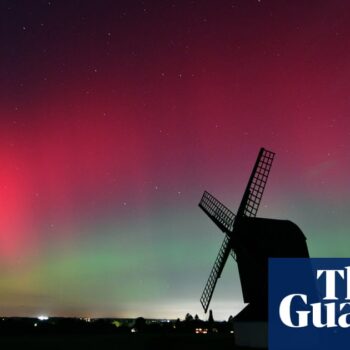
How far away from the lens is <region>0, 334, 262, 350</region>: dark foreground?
22723 millimetres

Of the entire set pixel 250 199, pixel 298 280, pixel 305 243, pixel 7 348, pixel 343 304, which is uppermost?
pixel 250 199

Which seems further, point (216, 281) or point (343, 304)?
point (216, 281)

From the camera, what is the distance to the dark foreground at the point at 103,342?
22.7m

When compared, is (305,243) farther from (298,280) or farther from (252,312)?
(252,312)

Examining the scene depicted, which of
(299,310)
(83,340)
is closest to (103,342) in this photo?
(83,340)

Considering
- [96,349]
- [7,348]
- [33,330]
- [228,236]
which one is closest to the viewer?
[7,348]

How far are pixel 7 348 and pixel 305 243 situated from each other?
69.6ft

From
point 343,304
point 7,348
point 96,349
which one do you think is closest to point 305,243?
point 343,304

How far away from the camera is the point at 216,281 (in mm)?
39969

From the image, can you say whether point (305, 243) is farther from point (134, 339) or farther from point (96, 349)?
point (96, 349)

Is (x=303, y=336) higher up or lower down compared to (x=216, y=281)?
lower down

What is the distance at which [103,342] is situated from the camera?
24.8 metres

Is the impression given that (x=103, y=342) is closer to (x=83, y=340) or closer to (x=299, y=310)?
(x=83, y=340)

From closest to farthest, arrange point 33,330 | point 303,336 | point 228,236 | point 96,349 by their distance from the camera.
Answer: point 96,349
point 33,330
point 303,336
point 228,236
